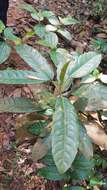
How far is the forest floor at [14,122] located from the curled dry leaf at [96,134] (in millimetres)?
345

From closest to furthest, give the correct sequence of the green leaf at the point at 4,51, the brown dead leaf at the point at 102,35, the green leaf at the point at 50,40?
the green leaf at the point at 4,51 < the green leaf at the point at 50,40 < the brown dead leaf at the point at 102,35

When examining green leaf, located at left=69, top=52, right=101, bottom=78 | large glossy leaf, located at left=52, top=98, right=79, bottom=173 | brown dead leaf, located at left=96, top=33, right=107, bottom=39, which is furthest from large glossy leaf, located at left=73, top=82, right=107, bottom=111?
brown dead leaf, located at left=96, top=33, right=107, bottom=39

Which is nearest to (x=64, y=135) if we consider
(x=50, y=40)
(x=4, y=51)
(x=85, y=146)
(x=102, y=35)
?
(x=85, y=146)

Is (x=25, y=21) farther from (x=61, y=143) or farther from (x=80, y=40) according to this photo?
(x=61, y=143)

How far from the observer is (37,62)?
2029mm

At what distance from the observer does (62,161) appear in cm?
160

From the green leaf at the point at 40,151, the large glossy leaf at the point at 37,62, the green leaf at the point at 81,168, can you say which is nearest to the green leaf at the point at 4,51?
the large glossy leaf at the point at 37,62

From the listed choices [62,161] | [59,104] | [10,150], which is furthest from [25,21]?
[62,161]

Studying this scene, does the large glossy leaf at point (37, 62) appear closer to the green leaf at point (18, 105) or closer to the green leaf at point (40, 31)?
the green leaf at point (18, 105)

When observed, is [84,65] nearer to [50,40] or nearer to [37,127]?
[37,127]

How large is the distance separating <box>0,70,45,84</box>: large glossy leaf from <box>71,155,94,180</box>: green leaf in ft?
1.48

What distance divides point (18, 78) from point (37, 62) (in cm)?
22

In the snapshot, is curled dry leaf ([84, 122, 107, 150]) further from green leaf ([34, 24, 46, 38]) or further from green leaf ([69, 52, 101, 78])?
green leaf ([34, 24, 46, 38])

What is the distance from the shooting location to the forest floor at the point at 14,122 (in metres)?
2.23
